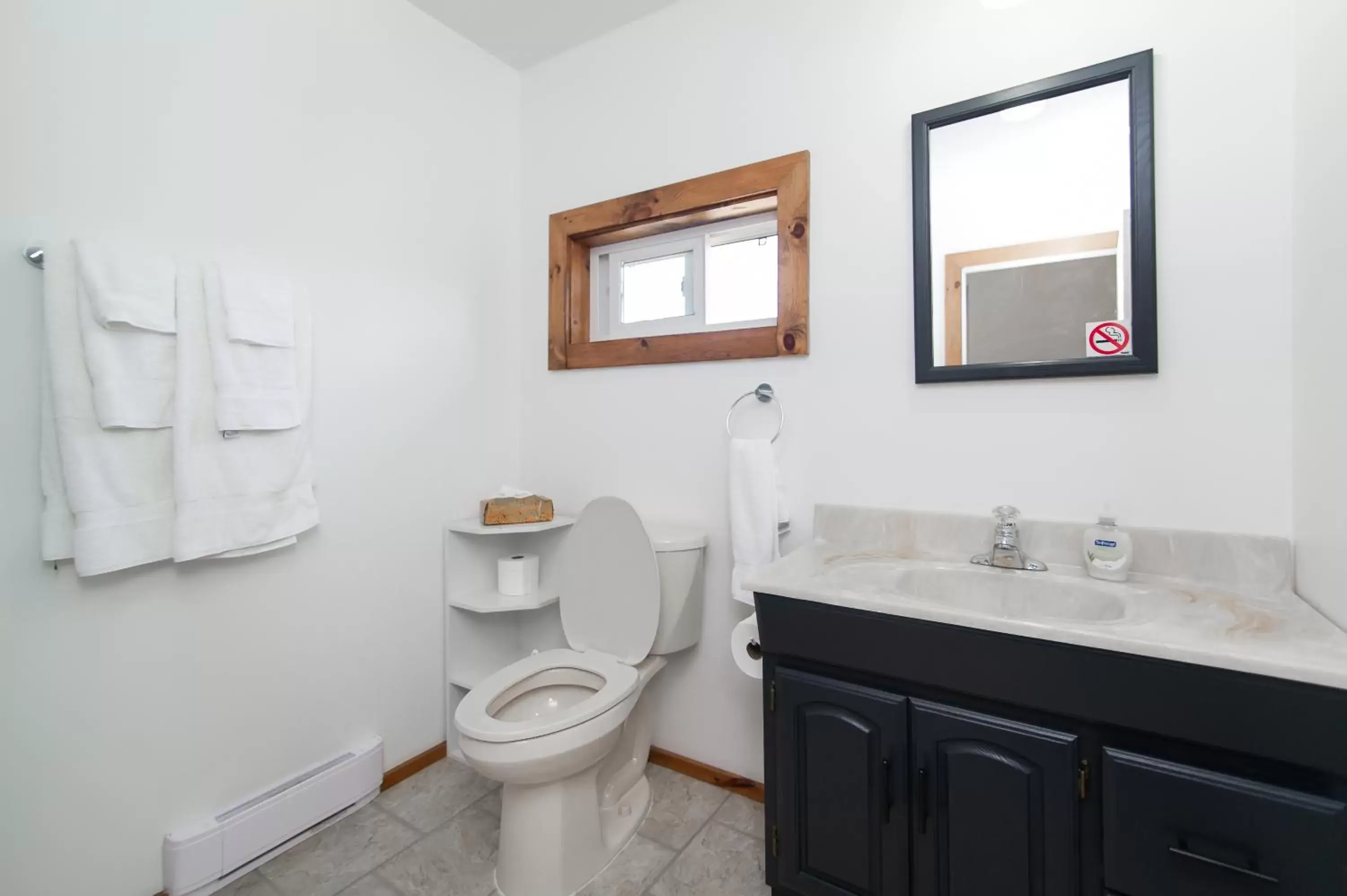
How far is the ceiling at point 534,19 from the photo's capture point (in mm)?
1943

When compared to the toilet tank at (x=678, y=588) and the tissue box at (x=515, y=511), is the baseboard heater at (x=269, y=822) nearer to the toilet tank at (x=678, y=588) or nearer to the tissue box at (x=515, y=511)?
the tissue box at (x=515, y=511)

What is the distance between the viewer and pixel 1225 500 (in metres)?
1.25

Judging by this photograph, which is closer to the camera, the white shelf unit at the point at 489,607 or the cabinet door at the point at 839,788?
the cabinet door at the point at 839,788

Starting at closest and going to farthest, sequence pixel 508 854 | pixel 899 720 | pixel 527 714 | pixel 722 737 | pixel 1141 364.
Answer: pixel 899 720
pixel 1141 364
pixel 508 854
pixel 527 714
pixel 722 737

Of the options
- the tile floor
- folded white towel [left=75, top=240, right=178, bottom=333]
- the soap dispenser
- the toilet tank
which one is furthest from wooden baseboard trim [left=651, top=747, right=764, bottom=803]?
folded white towel [left=75, top=240, right=178, bottom=333]

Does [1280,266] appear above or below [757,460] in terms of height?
above

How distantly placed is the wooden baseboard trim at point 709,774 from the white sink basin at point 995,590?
0.87m

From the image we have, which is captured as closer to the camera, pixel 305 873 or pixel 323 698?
pixel 305 873

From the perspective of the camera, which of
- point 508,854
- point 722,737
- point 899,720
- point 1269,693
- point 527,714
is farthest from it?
point 722,737

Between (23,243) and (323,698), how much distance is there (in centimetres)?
132

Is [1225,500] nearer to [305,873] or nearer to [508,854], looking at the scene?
[508,854]

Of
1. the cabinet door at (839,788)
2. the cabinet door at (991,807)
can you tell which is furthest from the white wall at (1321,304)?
the cabinet door at (839,788)

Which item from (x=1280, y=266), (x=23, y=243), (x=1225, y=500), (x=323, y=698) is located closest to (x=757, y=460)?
(x=1225, y=500)

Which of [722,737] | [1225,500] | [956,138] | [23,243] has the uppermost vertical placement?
[956,138]
